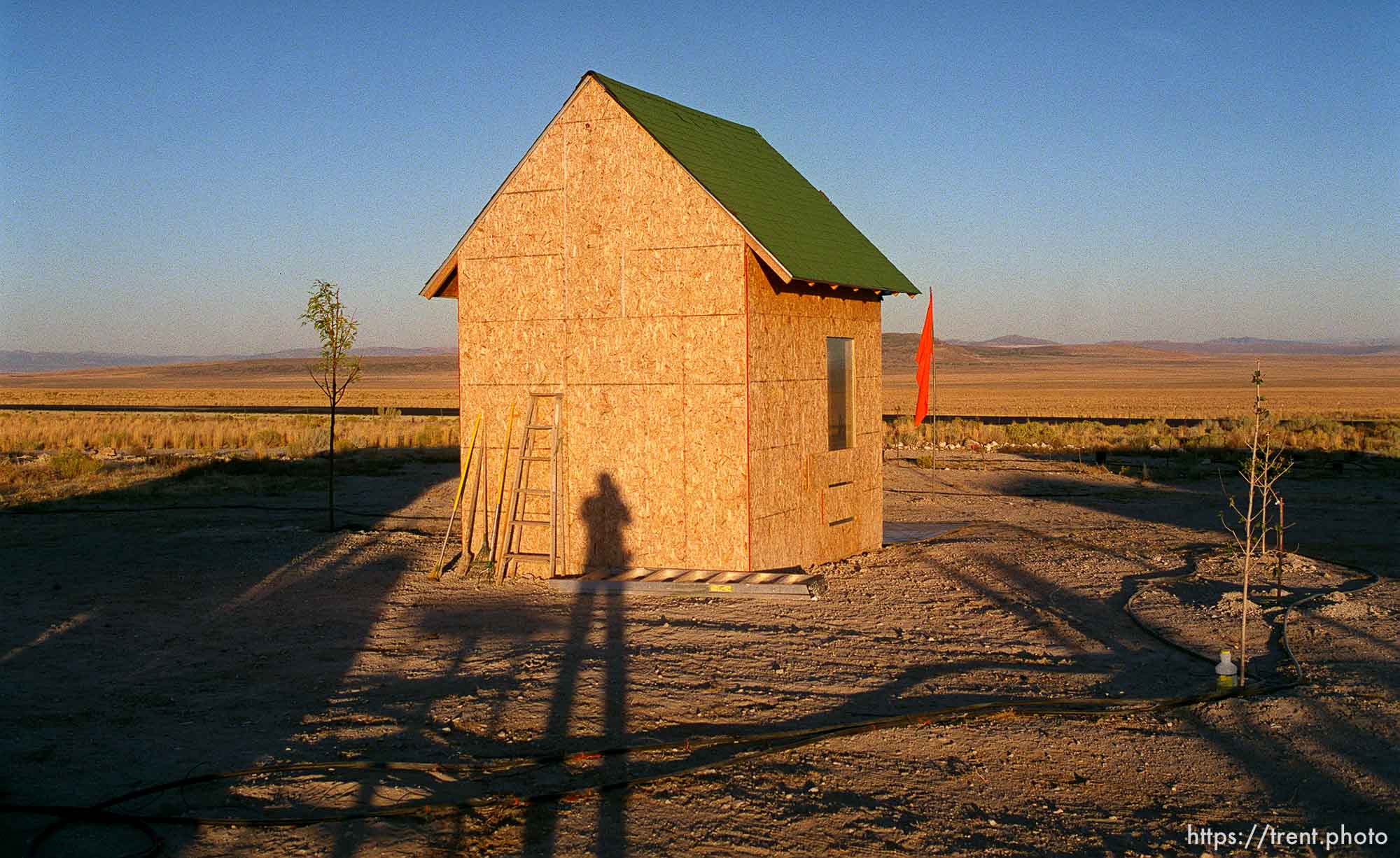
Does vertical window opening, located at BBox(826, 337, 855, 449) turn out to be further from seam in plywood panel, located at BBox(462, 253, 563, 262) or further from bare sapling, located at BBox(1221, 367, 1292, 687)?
bare sapling, located at BBox(1221, 367, 1292, 687)

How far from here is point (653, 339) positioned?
Result: 13.1 meters

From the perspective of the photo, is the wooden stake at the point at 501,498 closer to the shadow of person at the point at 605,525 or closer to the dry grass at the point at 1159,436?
the shadow of person at the point at 605,525

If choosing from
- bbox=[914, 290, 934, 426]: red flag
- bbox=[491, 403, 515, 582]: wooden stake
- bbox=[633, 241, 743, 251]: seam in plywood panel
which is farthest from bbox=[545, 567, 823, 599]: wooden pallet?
bbox=[914, 290, 934, 426]: red flag

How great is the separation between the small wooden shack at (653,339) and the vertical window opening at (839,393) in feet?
0.25

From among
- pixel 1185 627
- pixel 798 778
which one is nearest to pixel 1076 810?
pixel 798 778

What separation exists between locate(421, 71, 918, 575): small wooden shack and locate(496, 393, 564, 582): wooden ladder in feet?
0.49

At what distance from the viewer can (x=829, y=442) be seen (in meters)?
14.6

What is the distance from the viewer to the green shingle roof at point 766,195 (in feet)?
43.0

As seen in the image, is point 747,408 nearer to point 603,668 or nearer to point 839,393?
point 839,393

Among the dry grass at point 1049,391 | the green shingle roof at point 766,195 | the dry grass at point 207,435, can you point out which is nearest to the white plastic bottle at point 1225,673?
the green shingle roof at point 766,195

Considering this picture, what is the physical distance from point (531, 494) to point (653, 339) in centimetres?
251

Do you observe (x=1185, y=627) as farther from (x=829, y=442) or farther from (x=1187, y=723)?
(x=829, y=442)

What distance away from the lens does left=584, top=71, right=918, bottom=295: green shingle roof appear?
13.1 m

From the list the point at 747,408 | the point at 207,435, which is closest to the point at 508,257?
the point at 747,408
